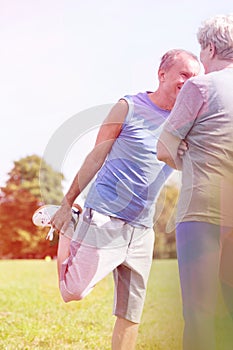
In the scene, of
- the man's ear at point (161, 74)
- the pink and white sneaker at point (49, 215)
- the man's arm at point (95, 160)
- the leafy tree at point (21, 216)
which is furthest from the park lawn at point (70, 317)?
the leafy tree at point (21, 216)

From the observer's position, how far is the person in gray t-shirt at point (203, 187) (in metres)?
1.94

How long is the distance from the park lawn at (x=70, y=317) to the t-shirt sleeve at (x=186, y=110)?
6.26 ft

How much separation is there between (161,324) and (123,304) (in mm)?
2197

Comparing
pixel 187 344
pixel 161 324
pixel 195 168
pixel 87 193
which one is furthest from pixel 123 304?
pixel 161 324

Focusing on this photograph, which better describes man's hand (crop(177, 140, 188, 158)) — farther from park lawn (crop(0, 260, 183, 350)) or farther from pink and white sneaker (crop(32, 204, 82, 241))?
park lawn (crop(0, 260, 183, 350))

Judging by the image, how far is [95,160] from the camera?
96.3 inches

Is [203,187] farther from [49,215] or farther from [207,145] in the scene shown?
[49,215]

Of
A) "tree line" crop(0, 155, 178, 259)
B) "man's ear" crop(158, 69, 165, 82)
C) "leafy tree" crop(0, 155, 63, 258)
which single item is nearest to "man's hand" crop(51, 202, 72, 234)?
"man's ear" crop(158, 69, 165, 82)

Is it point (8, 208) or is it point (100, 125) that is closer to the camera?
point (100, 125)

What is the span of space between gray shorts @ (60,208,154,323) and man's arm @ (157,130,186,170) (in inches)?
19.3

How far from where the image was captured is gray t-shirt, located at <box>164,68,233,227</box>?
6.38 ft

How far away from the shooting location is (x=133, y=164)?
2438mm

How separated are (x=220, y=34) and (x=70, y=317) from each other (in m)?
3.09

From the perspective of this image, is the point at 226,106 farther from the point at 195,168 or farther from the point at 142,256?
the point at 142,256
